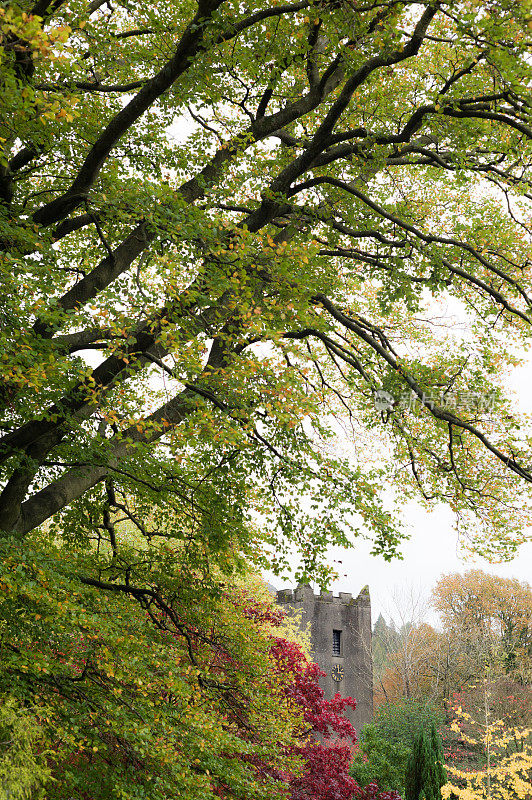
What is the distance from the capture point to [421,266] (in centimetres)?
738

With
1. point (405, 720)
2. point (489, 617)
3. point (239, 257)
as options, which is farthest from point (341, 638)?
point (239, 257)

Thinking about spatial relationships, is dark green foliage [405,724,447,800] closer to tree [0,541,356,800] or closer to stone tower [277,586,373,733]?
tree [0,541,356,800]

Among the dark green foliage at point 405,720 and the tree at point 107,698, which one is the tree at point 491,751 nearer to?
the dark green foliage at point 405,720

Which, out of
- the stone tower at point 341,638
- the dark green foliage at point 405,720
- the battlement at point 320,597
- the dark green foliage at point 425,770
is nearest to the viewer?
the dark green foliage at point 425,770

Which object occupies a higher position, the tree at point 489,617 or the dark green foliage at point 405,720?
the tree at point 489,617

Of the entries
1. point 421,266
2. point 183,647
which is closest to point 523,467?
point 421,266

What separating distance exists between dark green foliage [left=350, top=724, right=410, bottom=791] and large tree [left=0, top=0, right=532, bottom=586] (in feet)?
36.2

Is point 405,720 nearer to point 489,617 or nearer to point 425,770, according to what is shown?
point 425,770

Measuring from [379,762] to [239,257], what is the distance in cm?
1620

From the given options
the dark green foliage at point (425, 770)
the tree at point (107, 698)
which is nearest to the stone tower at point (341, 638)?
the dark green foliage at point (425, 770)

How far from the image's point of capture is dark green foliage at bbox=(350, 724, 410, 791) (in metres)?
16.1

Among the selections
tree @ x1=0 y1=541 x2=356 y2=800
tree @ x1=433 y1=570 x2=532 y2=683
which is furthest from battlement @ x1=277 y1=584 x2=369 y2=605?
tree @ x1=0 y1=541 x2=356 y2=800

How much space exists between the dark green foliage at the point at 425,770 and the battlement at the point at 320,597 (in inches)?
578

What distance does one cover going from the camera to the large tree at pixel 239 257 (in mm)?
5035
